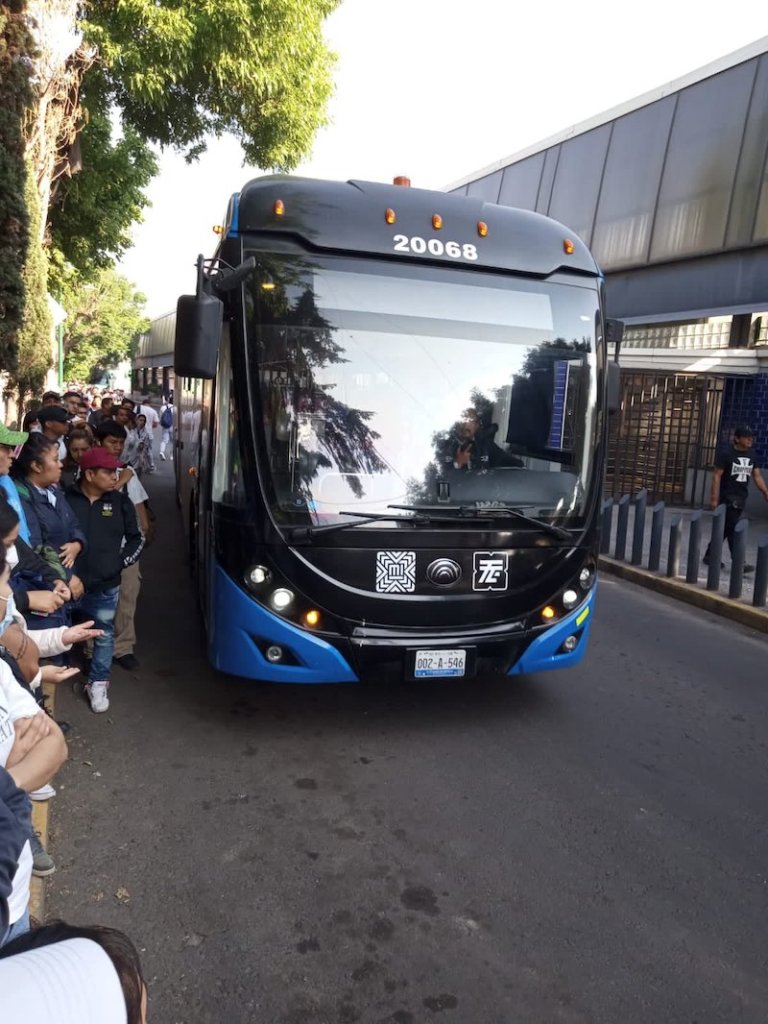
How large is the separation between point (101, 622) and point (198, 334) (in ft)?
6.81

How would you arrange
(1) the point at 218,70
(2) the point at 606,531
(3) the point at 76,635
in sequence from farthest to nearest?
(1) the point at 218,70
(2) the point at 606,531
(3) the point at 76,635

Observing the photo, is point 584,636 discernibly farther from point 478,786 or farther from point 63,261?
point 63,261

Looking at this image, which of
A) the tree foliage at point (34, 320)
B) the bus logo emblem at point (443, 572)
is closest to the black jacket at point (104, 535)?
the bus logo emblem at point (443, 572)

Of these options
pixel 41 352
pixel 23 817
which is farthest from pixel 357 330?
pixel 41 352

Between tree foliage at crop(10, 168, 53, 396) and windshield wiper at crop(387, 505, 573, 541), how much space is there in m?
9.21

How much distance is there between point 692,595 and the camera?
8.59 m

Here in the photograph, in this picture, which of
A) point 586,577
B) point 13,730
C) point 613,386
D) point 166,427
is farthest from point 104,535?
point 166,427

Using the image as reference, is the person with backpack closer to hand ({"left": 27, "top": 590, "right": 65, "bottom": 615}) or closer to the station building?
the station building

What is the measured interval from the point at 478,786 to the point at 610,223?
15400 mm

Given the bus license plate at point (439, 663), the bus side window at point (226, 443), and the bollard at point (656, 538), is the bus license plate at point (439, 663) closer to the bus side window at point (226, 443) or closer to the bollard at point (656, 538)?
the bus side window at point (226, 443)

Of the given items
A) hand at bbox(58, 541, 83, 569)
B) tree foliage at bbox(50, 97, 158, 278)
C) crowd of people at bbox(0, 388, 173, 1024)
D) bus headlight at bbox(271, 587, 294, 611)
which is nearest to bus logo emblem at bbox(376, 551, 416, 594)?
bus headlight at bbox(271, 587, 294, 611)

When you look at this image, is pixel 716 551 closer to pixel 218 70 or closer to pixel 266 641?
pixel 266 641

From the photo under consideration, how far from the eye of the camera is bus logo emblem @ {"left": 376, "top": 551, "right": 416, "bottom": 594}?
14.5 ft

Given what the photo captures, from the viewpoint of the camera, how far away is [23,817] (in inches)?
71.3
